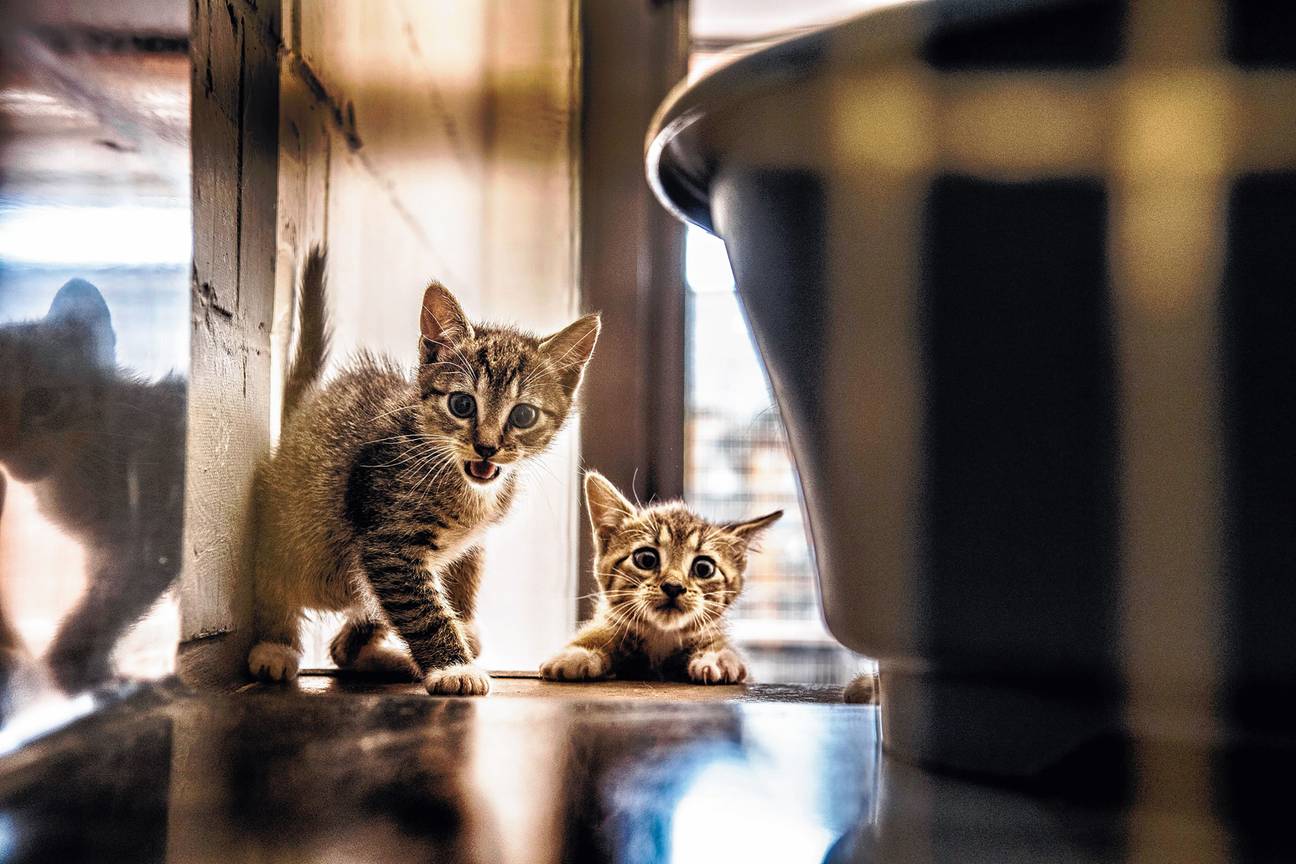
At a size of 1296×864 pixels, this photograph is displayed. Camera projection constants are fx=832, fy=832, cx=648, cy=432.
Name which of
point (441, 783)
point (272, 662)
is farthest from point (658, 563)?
point (441, 783)

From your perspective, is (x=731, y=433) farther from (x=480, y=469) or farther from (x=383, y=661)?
(x=383, y=661)

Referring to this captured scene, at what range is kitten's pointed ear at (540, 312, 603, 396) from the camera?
87 cm

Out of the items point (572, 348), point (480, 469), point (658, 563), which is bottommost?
point (658, 563)

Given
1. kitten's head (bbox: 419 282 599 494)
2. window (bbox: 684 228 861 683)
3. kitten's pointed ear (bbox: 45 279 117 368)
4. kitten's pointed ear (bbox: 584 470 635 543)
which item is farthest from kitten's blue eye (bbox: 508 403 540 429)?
kitten's pointed ear (bbox: 45 279 117 368)

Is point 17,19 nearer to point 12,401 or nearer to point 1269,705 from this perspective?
point 12,401

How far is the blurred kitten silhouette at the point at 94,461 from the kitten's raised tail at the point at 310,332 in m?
0.17

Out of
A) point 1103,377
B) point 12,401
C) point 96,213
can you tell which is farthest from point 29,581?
point 1103,377

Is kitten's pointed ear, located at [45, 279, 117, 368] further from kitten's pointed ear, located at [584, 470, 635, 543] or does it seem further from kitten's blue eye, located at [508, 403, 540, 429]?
kitten's pointed ear, located at [584, 470, 635, 543]

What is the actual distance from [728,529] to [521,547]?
24 cm

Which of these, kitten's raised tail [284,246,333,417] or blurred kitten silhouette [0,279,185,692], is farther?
kitten's raised tail [284,246,333,417]

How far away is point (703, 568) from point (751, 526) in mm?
84

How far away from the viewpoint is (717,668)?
0.87 metres

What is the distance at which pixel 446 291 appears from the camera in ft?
2.78

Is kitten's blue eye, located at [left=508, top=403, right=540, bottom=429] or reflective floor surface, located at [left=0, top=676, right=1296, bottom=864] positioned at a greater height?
kitten's blue eye, located at [left=508, top=403, right=540, bottom=429]
